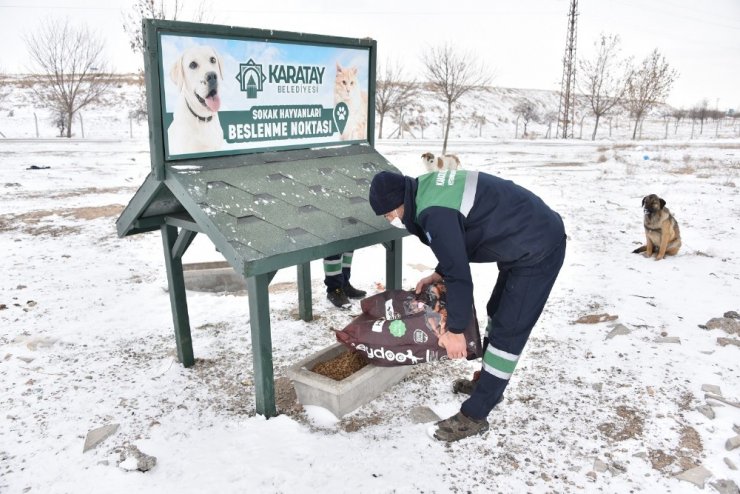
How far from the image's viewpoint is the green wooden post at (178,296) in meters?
3.69

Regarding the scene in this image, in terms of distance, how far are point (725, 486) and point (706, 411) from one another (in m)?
0.76

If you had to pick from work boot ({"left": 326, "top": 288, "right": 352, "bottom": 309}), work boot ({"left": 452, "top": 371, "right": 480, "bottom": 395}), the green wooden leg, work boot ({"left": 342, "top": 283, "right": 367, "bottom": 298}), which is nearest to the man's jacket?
work boot ({"left": 452, "top": 371, "right": 480, "bottom": 395})

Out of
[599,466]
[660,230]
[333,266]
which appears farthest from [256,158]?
[660,230]

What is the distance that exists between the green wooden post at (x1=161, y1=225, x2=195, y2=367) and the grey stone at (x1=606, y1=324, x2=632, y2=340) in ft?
11.2

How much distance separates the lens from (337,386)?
3.18 metres

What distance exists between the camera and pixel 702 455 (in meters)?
2.83

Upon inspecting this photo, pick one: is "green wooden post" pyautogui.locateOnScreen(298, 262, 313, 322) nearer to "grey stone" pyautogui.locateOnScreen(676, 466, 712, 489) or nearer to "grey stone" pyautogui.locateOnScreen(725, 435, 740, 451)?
"grey stone" pyautogui.locateOnScreen(676, 466, 712, 489)

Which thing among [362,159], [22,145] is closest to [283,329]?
[362,159]

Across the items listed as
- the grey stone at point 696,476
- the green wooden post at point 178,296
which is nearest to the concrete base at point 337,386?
the green wooden post at point 178,296

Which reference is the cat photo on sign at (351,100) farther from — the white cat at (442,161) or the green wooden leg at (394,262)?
the white cat at (442,161)

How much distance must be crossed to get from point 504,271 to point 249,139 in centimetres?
186

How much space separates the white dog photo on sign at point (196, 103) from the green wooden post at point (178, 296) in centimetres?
79

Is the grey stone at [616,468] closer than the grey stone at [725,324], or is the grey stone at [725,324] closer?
the grey stone at [616,468]

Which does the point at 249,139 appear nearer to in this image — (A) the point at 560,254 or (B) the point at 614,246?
(A) the point at 560,254
